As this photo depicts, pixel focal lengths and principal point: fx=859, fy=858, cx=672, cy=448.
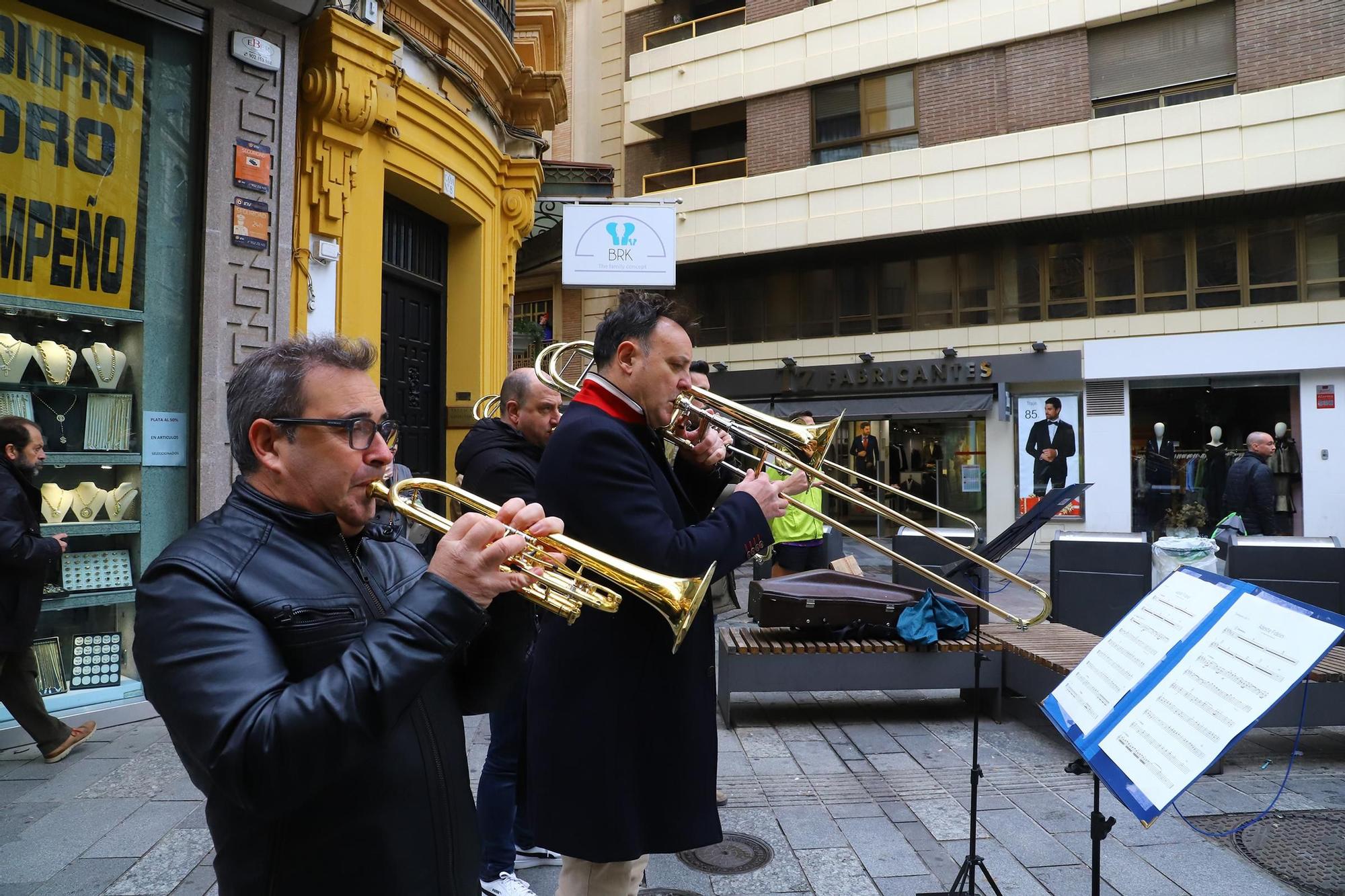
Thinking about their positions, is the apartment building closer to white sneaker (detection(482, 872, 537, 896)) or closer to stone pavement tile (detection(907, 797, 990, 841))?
stone pavement tile (detection(907, 797, 990, 841))

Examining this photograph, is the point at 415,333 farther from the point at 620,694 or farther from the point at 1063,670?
the point at 620,694

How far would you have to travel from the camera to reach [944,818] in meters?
3.93

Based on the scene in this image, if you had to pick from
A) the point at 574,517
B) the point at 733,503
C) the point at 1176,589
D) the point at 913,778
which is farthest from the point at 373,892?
the point at 913,778

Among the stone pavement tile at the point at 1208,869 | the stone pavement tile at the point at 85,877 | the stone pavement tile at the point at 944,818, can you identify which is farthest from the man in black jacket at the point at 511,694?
the stone pavement tile at the point at 1208,869

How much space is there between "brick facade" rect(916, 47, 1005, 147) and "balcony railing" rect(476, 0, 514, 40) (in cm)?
1034

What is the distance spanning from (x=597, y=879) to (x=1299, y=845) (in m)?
3.21

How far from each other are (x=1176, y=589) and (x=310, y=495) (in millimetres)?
2143

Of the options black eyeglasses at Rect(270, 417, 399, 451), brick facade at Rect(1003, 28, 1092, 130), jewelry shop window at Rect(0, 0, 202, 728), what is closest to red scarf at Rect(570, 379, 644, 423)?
black eyeglasses at Rect(270, 417, 399, 451)

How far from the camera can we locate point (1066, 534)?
7641 millimetres

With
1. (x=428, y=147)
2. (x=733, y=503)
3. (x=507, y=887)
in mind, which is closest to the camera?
(x=733, y=503)

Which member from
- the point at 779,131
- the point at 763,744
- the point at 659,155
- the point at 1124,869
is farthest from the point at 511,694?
the point at 659,155

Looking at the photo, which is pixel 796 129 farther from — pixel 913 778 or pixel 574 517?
pixel 574 517

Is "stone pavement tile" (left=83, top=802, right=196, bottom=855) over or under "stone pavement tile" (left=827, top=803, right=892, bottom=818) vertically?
over

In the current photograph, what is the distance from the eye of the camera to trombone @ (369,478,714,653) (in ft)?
5.29
